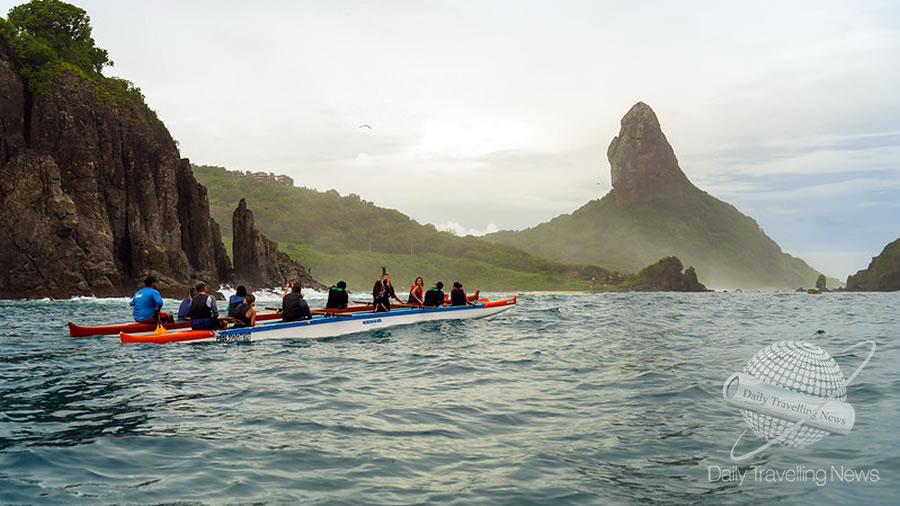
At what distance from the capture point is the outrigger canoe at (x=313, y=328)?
72.5 ft

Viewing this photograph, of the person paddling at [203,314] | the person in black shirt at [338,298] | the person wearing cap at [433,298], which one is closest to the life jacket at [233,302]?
the person paddling at [203,314]

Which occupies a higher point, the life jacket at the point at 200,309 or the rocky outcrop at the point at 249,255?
the rocky outcrop at the point at 249,255

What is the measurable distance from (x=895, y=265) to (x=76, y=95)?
199469 mm

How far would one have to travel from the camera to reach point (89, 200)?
224ft

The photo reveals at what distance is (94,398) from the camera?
1214 centimetres

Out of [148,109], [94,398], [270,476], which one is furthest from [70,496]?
[148,109]

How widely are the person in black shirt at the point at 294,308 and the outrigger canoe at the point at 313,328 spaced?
51 cm

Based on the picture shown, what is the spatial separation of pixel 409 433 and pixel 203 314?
1603 cm

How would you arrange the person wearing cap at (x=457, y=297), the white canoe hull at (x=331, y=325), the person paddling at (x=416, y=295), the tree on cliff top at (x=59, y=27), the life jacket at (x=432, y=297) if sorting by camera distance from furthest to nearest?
the tree on cliff top at (x=59, y=27), the person wearing cap at (x=457, y=297), the person paddling at (x=416, y=295), the life jacket at (x=432, y=297), the white canoe hull at (x=331, y=325)

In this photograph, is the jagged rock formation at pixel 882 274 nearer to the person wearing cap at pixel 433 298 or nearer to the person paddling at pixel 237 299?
the person wearing cap at pixel 433 298

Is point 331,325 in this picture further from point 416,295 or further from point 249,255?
point 249,255

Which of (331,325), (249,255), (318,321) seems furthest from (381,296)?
(249,255)

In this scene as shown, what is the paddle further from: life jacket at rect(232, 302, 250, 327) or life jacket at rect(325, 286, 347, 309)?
life jacket at rect(325, 286, 347, 309)

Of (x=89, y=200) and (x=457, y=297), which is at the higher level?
(x=89, y=200)
